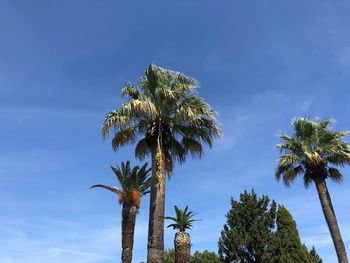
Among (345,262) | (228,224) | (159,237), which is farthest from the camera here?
(228,224)

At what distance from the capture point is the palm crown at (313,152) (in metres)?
22.2

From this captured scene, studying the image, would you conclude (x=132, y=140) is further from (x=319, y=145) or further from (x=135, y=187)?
(x=319, y=145)

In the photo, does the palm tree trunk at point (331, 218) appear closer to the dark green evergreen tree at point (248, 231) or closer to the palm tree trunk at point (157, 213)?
the palm tree trunk at point (157, 213)

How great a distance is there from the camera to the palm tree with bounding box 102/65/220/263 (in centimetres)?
1562

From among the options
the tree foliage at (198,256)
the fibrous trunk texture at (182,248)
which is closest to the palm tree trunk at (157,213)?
the fibrous trunk texture at (182,248)

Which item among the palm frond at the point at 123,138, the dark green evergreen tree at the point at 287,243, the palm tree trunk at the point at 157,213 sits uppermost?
the dark green evergreen tree at the point at 287,243

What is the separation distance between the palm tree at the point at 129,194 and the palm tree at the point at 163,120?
26.7 ft

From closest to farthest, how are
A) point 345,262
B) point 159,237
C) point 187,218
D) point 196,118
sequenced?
point 159,237 < point 196,118 < point 345,262 < point 187,218

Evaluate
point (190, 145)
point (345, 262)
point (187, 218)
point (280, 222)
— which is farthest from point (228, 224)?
point (190, 145)

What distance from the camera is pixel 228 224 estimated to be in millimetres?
40875

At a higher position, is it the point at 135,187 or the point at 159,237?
the point at 135,187

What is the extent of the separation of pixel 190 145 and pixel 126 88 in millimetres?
3441

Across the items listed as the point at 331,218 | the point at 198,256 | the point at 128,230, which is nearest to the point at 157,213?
the point at 128,230

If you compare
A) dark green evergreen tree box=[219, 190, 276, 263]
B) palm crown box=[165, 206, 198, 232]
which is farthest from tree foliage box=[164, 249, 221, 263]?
palm crown box=[165, 206, 198, 232]
